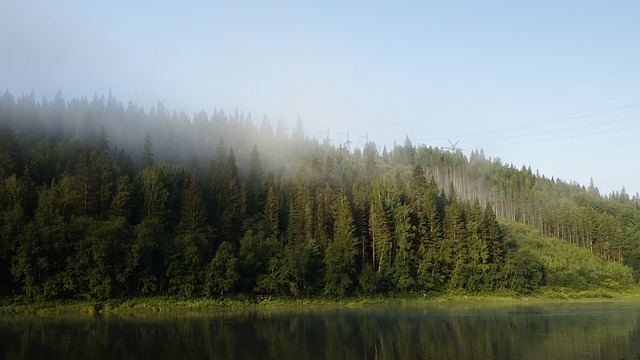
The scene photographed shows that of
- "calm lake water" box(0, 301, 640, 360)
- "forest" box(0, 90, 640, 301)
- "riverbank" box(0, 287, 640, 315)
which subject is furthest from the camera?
"forest" box(0, 90, 640, 301)

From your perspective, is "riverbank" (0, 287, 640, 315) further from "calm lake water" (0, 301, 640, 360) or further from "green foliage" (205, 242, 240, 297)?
"calm lake water" (0, 301, 640, 360)

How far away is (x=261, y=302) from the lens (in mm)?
84688

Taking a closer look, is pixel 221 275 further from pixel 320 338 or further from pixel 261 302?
pixel 320 338

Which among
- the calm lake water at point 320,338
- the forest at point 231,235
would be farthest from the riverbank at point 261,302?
the calm lake water at point 320,338

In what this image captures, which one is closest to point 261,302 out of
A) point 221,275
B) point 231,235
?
point 221,275

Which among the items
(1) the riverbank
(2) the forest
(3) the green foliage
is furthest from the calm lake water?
(3) the green foliage

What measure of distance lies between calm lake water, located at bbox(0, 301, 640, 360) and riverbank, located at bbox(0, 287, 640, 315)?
1051cm

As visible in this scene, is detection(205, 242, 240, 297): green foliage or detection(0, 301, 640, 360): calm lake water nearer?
detection(0, 301, 640, 360): calm lake water

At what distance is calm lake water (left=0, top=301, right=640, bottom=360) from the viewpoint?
110 ft

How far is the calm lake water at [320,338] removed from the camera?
1318 inches

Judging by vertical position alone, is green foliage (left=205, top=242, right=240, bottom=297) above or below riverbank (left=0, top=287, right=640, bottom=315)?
above

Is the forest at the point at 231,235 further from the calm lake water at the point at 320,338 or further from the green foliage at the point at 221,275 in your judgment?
the calm lake water at the point at 320,338

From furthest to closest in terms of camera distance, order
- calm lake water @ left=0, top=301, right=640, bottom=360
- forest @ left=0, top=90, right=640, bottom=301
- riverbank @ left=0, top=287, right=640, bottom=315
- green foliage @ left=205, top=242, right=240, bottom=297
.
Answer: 1. green foliage @ left=205, top=242, right=240, bottom=297
2. forest @ left=0, top=90, right=640, bottom=301
3. riverbank @ left=0, top=287, right=640, bottom=315
4. calm lake water @ left=0, top=301, right=640, bottom=360

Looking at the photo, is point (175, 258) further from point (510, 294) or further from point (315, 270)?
point (510, 294)
